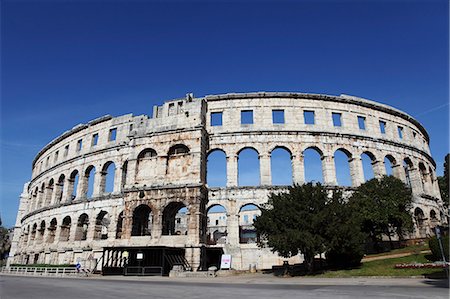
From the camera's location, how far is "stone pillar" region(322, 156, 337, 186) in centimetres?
2927

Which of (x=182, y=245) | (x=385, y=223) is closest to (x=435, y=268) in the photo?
(x=385, y=223)

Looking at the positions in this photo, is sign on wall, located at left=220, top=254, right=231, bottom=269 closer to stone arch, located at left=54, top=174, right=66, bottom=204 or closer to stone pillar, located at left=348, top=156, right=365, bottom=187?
stone pillar, located at left=348, top=156, right=365, bottom=187

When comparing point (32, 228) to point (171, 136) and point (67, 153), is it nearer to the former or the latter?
point (67, 153)

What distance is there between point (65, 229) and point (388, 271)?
33272 millimetres

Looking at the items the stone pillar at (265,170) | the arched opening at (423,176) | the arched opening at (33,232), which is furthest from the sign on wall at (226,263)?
the arched opening at (33,232)

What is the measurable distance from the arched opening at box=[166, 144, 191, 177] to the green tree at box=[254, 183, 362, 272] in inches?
382

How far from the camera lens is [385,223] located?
77.8 feet

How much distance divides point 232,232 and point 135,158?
1152cm

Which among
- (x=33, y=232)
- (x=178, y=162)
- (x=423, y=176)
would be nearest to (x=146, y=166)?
(x=178, y=162)

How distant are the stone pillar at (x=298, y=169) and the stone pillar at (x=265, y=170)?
7.73 ft

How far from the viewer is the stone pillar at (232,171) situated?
28516mm

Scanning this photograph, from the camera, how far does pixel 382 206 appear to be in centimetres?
2412

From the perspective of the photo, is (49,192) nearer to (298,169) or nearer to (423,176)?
(298,169)

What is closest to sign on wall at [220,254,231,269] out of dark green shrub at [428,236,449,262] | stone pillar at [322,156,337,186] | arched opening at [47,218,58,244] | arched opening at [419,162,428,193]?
stone pillar at [322,156,337,186]
